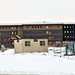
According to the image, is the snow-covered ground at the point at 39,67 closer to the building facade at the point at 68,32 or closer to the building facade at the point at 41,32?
the building facade at the point at 41,32

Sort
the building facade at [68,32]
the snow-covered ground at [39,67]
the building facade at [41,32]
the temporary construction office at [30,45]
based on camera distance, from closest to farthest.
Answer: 1. the snow-covered ground at [39,67]
2. the temporary construction office at [30,45]
3. the building facade at [41,32]
4. the building facade at [68,32]

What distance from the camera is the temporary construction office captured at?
130 ft

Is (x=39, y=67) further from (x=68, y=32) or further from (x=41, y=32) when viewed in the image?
(x=68, y=32)

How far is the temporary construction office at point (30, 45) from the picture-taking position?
1565 inches

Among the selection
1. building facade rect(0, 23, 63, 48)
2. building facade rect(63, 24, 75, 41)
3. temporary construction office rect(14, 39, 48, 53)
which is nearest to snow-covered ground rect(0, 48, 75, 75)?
temporary construction office rect(14, 39, 48, 53)

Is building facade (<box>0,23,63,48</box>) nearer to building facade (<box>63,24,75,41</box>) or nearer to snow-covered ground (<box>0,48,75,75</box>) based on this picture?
building facade (<box>63,24,75,41</box>)

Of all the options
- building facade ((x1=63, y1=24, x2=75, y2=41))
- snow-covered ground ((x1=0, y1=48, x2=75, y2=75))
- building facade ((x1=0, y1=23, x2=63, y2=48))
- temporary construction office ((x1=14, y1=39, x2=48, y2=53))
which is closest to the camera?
snow-covered ground ((x1=0, y1=48, x2=75, y2=75))

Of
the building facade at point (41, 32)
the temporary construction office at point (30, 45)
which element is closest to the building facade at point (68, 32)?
the building facade at point (41, 32)

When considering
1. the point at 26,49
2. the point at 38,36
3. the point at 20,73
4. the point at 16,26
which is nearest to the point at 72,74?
the point at 20,73

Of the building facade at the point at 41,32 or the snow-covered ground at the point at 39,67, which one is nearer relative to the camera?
the snow-covered ground at the point at 39,67

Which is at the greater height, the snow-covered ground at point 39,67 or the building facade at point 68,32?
the building facade at point 68,32

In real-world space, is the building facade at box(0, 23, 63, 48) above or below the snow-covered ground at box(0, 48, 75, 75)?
above

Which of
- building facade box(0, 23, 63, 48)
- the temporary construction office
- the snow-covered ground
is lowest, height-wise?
the snow-covered ground

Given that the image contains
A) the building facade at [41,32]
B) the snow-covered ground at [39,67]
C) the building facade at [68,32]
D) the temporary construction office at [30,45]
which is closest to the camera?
the snow-covered ground at [39,67]
